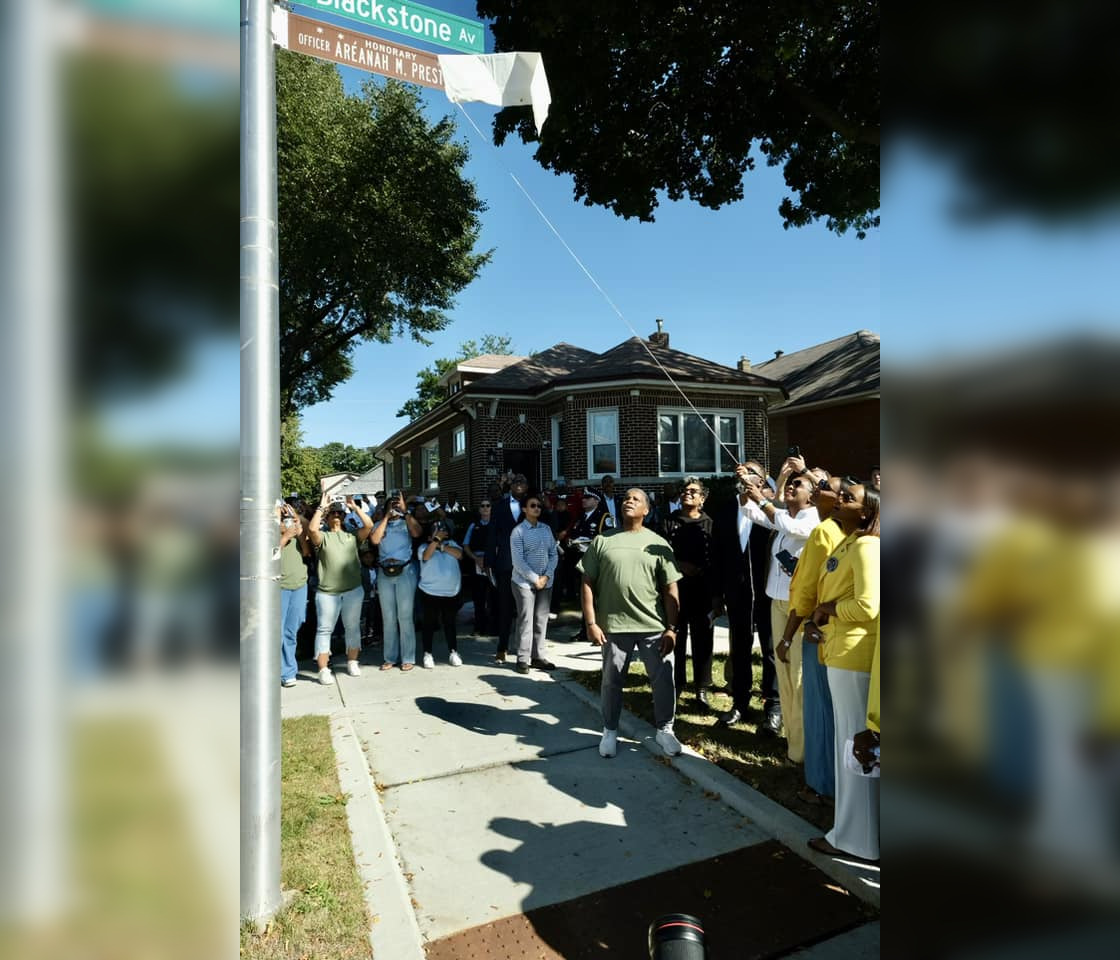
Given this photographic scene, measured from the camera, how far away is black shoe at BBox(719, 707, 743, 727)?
5.74m

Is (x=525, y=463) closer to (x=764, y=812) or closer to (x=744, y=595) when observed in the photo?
(x=744, y=595)

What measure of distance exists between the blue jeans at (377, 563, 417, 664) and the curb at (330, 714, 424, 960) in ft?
8.75

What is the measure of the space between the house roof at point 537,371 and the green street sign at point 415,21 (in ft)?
46.9

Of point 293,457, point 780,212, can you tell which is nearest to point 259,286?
point 780,212

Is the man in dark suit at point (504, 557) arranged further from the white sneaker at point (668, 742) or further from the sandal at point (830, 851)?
the sandal at point (830, 851)

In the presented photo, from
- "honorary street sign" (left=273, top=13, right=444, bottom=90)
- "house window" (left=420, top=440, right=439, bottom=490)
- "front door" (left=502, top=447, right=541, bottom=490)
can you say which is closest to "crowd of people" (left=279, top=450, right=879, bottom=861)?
"honorary street sign" (left=273, top=13, right=444, bottom=90)

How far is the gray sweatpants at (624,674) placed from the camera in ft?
17.0

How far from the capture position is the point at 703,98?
30.8 ft

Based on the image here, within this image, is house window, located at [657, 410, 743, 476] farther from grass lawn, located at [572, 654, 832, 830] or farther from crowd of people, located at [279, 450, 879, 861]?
grass lawn, located at [572, 654, 832, 830]

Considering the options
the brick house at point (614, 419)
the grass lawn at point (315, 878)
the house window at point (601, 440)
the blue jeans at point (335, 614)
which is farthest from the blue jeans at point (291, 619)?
the house window at point (601, 440)

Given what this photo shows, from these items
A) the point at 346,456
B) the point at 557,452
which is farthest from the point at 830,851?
the point at 346,456

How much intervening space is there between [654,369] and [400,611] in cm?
1149

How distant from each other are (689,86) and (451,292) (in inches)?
472
